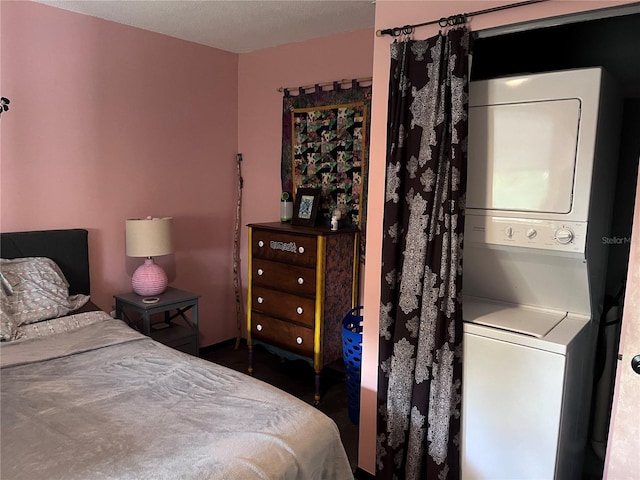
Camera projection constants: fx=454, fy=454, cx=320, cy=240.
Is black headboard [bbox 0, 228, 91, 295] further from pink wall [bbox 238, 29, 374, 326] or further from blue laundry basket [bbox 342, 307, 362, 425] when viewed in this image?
blue laundry basket [bbox 342, 307, 362, 425]

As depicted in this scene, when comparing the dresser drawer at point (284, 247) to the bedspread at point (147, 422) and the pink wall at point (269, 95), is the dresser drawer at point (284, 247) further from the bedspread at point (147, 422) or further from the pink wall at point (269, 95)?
the bedspread at point (147, 422)

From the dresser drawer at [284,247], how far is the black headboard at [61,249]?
1.11 m

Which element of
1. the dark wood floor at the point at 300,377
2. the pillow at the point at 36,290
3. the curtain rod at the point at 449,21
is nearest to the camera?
the curtain rod at the point at 449,21

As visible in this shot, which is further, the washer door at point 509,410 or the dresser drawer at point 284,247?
the dresser drawer at point 284,247

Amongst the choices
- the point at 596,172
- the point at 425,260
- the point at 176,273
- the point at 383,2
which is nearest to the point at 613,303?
the point at 596,172

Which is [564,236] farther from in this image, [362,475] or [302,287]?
[302,287]

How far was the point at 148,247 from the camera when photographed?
9.92 feet

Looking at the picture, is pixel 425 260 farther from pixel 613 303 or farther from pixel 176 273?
pixel 176 273

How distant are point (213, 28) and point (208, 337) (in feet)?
8.08

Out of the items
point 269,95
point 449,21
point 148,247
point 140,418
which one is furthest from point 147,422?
point 269,95

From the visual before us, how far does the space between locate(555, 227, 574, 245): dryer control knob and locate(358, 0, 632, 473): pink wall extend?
75cm

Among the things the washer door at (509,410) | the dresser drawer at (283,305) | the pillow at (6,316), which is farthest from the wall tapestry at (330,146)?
the pillow at (6,316)

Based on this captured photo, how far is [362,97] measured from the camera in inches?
125

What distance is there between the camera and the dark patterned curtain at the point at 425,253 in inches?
72.5
